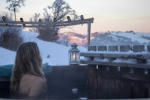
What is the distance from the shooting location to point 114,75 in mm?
2207

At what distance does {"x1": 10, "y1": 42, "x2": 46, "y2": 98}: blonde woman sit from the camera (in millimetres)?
1179

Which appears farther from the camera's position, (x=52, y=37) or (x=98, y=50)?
(x=52, y=37)

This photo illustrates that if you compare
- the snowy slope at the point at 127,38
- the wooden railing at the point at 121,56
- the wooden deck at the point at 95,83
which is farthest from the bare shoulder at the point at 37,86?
the snowy slope at the point at 127,38

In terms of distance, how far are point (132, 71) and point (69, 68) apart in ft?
4.09

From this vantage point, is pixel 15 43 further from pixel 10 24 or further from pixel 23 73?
pixel 23 73

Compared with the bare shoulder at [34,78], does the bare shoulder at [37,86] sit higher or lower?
lower

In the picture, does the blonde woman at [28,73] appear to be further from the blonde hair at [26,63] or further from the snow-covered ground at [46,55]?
the snow-covered ground at [46,55]

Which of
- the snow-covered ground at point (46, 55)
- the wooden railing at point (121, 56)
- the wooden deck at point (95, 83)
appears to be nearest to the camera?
the wooden railing at point (121, 56)

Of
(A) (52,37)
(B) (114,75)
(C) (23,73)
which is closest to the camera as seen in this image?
(C) (23,73)

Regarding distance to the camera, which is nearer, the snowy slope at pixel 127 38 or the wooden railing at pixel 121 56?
the wooden railing at pixel 121 56

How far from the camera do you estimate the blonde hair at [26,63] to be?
130 cm

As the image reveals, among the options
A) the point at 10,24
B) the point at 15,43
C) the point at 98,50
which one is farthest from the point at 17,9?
the point at 98,50

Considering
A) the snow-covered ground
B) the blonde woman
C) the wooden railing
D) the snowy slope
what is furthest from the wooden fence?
the snow-covered ground

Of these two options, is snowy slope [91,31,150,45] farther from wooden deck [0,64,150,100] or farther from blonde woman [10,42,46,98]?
blonde woman [10,42,46,98]
